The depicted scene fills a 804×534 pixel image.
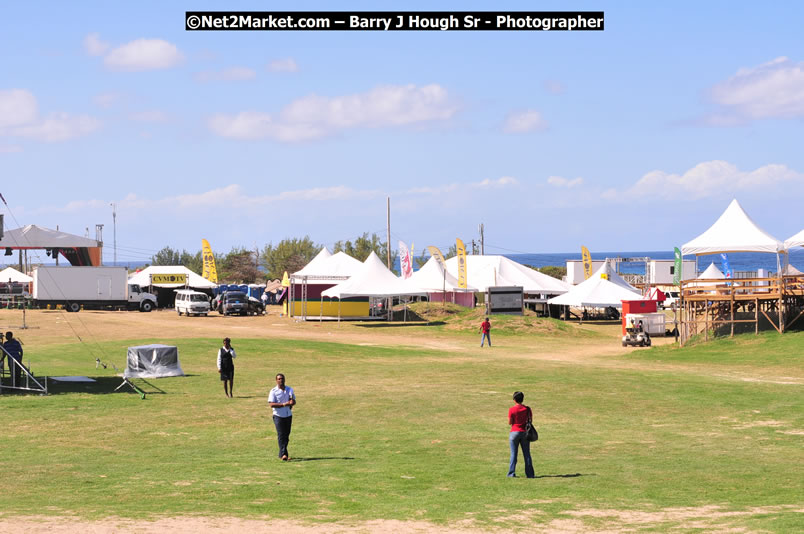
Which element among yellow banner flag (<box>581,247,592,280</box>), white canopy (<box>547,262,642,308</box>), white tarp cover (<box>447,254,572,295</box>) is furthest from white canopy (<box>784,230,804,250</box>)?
yellow banner flag (<box>581,247,592,280</box>)

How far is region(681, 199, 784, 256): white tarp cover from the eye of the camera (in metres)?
45.8

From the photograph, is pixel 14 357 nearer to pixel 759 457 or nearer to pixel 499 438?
pixel 499 438

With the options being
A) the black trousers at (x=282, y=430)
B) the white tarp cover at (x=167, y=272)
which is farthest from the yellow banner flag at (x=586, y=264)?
the black trousers at (x=282, y=430)

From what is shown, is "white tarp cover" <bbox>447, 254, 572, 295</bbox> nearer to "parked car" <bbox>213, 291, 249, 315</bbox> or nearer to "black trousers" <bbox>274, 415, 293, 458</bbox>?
"parked car" <bbox>213, 291, 249, 315</bbox>

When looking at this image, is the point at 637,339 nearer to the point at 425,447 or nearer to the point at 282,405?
the point at 425,447

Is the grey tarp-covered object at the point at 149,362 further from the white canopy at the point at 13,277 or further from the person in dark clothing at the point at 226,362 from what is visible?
the white canopy at the point at 13,277

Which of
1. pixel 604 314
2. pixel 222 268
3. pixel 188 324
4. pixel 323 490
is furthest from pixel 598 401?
pixel 222 268

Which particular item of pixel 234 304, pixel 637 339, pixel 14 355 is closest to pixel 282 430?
pixel 14 355

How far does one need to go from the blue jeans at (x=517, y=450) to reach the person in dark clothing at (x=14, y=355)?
16934 mm

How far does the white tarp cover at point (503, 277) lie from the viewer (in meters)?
74.0

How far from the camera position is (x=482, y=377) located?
33.1 meters

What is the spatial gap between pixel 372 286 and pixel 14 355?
37.1 metres

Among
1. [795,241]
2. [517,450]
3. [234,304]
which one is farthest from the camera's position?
[234,304]

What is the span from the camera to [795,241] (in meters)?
44.9
